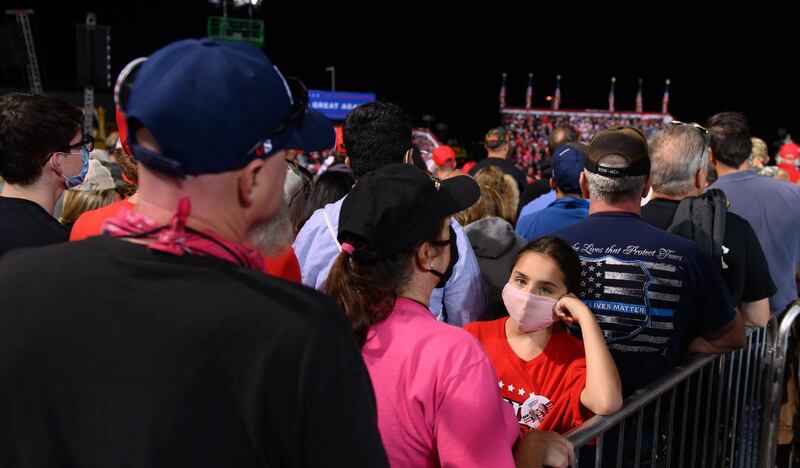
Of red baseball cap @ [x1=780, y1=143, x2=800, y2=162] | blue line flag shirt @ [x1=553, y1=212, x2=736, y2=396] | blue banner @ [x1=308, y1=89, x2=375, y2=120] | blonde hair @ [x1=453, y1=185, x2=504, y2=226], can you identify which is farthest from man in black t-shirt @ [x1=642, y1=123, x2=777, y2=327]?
blue banner @ [x1=308, y1=89, x2=375, y2=120]

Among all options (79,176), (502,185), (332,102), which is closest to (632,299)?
(79,176)

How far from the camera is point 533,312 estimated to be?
2457 mm

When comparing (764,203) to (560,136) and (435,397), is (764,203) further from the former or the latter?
(435,397)

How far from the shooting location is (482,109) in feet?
146

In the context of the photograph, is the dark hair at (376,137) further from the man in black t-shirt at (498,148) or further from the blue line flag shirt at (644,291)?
the man in black t-shirt at (498,148)

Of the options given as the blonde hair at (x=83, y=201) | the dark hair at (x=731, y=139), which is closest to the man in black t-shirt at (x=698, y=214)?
the dark hair at (x=731, y=139)

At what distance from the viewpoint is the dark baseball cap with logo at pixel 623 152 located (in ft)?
9.18

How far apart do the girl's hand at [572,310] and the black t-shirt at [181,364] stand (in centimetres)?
142

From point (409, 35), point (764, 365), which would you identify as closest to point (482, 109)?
point (409, 35)

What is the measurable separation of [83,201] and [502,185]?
3032 millimetres

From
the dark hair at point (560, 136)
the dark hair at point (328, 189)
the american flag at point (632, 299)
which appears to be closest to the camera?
the american flag at point (632, 299)

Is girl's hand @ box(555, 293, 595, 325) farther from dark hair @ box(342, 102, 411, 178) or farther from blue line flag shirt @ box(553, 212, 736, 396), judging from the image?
dark hair @ box(342, 102, 411, 178)

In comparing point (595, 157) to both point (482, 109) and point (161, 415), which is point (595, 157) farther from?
point (482, 109)

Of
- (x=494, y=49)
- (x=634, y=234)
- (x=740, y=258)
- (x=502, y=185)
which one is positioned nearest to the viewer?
(x=634, y=234)
